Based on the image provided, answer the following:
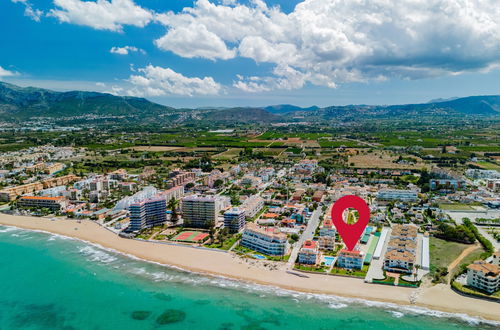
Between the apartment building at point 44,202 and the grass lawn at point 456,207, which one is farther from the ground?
the grass lawn at point 456,207

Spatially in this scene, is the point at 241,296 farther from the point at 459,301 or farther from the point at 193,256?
the point at 459,301

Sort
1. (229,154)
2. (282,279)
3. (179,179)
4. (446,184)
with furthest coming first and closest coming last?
(229,154), (179,179), (446,184), (282,279)

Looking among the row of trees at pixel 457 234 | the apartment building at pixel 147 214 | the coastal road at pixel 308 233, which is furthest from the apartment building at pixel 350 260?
the apartment building at pixel 147 214

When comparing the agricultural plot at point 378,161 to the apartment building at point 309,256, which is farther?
the agricultural plot at point 378,161

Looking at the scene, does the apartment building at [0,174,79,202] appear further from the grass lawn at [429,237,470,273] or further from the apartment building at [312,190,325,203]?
the grass lawn at [429,237,470,273]

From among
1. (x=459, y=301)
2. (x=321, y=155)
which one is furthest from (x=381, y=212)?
(x=321, y=155)

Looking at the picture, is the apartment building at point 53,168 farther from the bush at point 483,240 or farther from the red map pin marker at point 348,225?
the bush at point 483,240

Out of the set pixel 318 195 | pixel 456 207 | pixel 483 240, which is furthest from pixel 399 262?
pixel 456 207

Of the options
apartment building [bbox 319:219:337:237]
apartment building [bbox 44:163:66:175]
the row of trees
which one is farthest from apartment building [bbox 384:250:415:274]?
apartment building [bbox 44:163:66:175]

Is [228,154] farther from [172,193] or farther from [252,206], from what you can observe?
[252,206]
